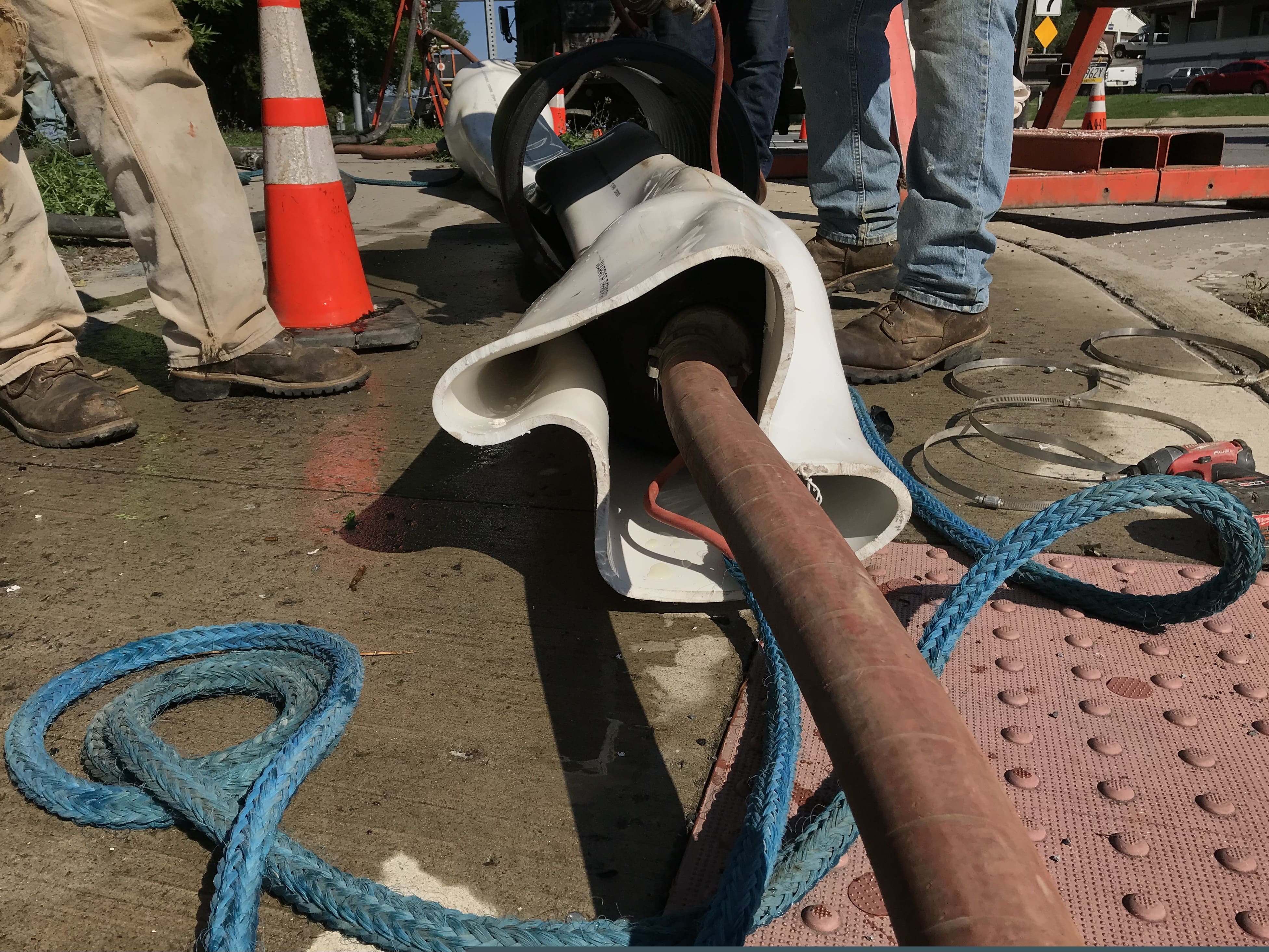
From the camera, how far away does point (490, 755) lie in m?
1.37

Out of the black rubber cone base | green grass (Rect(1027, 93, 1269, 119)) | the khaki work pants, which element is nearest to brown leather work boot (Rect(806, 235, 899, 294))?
the black rubber cone base

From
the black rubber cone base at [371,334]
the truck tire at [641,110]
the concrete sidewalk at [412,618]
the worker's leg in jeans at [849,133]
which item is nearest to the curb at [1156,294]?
the concrete sidewalk at [412,618]

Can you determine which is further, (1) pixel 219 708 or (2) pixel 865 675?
(1) pixel 219 708

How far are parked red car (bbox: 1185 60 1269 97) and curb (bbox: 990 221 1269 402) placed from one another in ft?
138

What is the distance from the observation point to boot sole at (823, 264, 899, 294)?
11.8ft

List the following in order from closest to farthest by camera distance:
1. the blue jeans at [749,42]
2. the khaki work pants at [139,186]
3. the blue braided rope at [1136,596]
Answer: the blue braided rope at [1136,596]
the khaki work pants at [139,186]
the blue jeans at [749,42]

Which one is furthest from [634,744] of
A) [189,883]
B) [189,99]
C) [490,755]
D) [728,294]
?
[189,99]

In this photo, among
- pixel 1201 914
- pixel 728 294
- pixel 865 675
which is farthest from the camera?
pixel 728 294

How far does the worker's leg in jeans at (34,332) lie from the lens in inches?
97.8

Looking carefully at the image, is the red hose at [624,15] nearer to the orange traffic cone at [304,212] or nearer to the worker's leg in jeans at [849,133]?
the worker's leg in jeans at [849,133]

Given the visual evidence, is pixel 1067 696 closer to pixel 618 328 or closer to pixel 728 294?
pixel 728 294

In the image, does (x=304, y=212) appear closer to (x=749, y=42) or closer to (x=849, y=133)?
(x=849, y=133)

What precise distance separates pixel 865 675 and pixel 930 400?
1.96 meters

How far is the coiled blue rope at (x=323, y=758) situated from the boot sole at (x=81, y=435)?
3.71 feet
